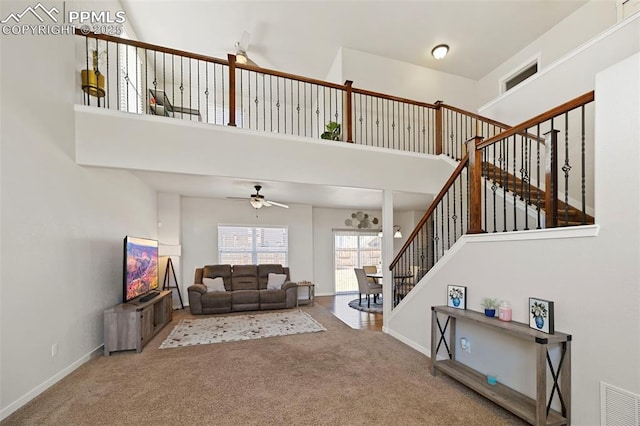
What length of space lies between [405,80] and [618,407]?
6296 mm

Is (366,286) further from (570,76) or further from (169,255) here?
(570,76)

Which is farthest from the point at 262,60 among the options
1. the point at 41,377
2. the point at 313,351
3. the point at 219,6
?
the point at 41,377

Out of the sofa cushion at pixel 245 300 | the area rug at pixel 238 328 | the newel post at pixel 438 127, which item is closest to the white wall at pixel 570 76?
the newel post at pixel 438 127

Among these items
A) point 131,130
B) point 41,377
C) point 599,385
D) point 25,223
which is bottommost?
point 41,377

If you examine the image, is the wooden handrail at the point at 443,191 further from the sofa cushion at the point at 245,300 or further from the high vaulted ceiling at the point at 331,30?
the sofa cushion at the point at 245,300

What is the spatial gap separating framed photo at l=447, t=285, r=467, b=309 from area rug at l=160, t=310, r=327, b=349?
238cm

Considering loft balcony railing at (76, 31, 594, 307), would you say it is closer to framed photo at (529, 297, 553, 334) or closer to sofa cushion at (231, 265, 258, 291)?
framed photo at (529, 297, 553, 334)

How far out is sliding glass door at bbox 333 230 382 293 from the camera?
875 centimetres

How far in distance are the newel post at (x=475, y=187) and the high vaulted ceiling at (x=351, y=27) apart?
3341 mm

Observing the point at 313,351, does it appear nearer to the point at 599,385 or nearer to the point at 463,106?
the point at 599,385

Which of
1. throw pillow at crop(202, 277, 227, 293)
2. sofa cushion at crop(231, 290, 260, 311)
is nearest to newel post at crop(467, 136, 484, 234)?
sofa cushion at crop(231, 290, 260, 311)

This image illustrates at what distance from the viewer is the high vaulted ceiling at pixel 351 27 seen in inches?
201

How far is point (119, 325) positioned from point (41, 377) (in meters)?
1.00

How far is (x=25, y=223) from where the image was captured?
2.64 m
